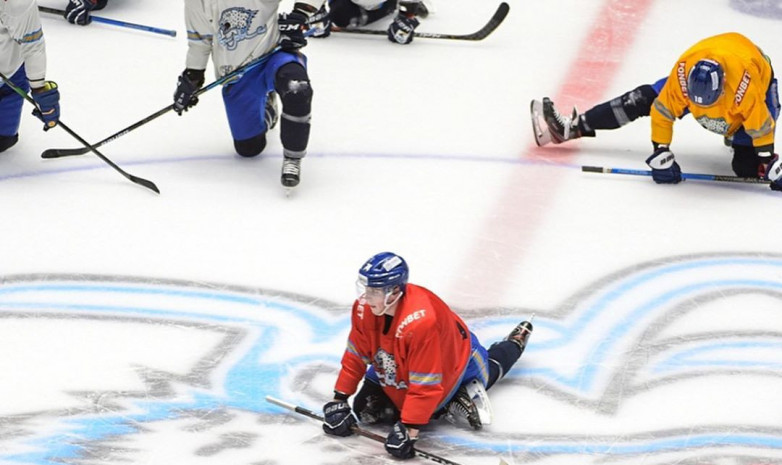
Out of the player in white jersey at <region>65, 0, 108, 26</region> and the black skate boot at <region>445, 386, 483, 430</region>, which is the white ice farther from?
the player in white jersey at <region>65, 0, 108, 26</region>

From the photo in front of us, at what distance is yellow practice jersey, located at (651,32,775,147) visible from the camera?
4.61 metres

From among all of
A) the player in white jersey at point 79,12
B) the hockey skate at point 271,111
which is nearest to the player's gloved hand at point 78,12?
the player in white jersey at point 79,12

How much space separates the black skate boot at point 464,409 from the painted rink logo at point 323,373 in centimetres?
3

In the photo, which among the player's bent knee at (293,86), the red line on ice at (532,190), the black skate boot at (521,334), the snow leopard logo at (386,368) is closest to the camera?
the snow leopard logo at (386,368)

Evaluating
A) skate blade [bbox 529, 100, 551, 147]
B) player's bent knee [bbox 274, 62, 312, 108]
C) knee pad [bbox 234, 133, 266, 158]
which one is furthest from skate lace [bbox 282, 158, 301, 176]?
skate blade [bbox 529, 100, 551, 147]

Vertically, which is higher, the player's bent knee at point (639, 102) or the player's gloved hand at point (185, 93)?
the player's bent knee at point (639, 102)

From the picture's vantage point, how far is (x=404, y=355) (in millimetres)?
3145

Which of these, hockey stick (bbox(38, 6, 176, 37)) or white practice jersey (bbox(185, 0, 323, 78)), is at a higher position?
white practice jersey (bbox(185, 0, 323, 78))

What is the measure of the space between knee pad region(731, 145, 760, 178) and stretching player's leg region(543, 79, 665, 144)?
0.40 m

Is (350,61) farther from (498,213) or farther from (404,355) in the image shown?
(404,355)

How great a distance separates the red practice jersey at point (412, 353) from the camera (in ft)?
10.2

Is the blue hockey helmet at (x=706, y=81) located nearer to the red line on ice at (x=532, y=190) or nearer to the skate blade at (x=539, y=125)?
the red line on ice at (x=532, y=190)

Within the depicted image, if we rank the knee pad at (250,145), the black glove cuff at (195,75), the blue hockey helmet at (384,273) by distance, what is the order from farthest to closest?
1. the knee pad at (250,145)
2. the black glove cuff at (195,75)
3. the blue hockey helmet at (384,273)

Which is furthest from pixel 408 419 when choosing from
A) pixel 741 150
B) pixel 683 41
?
pixel 683 41
